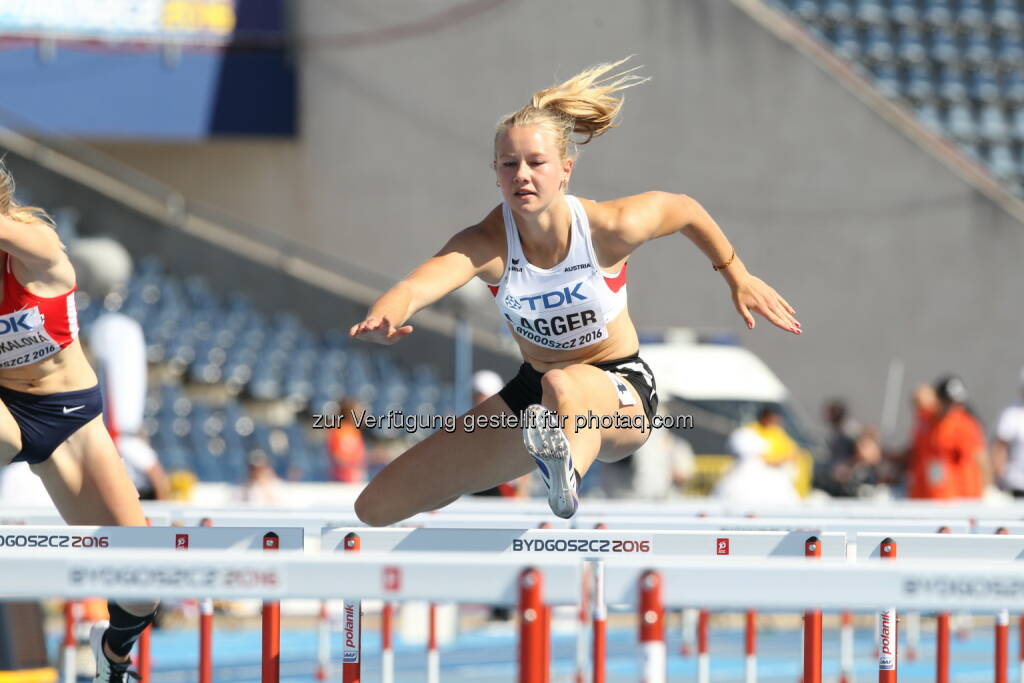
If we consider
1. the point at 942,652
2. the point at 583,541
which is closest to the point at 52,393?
the point at 583,541

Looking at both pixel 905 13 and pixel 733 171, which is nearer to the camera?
Answer: pixel 733 171

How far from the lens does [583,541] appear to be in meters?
4.24

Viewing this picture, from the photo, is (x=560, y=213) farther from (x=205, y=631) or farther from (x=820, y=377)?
(x=820, y=377)

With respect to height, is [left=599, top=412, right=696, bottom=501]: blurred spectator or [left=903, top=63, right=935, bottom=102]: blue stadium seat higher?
[left=903, top=63, right=935, bottom=102]: blue stadium seat

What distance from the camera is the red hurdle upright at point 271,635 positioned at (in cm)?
401

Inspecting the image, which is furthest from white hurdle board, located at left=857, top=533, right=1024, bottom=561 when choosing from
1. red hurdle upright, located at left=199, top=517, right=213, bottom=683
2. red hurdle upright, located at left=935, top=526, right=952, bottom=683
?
red hurdle upright, located at left=199, top=517, right=213, bottom=683

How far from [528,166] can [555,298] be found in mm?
392

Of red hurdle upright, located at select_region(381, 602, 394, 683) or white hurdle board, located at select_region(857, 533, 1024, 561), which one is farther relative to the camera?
red hurdle upright, located at select_region(381, 602, 394, 683)

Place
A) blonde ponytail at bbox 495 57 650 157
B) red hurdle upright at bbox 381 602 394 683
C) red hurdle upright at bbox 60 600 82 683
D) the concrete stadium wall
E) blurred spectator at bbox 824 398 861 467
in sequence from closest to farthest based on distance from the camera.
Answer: blonde ponytail at bbox 495 57 650 157 < red hurdle upright at bbox 381 602 394 683 < red hurdle upright at bbox 60 600 82 683 < blurred spectator at bbox 824 398 861 467 < the concrete stadium wall

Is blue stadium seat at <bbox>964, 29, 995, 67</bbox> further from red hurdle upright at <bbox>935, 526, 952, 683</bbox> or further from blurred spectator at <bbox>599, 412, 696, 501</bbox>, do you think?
red hurdle upright at <bbox>935, 526, 952, 683</bbox>

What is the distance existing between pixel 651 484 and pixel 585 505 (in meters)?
4.49

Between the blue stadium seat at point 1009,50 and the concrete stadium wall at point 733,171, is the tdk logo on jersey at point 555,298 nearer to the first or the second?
the concrete stadium wall at point 733,171

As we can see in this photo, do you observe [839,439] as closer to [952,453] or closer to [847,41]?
[952,453]

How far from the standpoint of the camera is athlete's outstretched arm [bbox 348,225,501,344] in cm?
358
